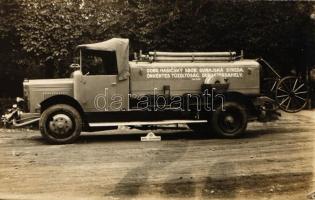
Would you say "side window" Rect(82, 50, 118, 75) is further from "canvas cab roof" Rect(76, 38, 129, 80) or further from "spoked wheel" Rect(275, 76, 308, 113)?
"spoked wheel" Rect(275, 76, 308, 113)

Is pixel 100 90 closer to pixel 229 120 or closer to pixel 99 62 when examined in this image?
pixel 99 62

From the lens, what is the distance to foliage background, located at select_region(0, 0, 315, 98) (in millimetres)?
12516

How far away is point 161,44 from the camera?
13469mm

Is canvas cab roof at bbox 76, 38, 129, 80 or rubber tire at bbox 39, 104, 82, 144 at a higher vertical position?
canvas cab roof at bbox 76, 38, 129, 80

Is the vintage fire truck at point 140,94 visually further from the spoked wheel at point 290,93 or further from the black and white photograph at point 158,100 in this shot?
the spoked wheel at point 290,93

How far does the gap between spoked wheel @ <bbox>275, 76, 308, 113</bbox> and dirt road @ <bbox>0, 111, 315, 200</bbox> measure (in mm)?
602

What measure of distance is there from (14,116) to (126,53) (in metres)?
2.66

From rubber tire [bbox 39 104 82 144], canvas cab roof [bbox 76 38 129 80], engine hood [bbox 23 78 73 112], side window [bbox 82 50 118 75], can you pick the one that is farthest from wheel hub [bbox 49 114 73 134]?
canvas cab roof [bbox 76 38 129 80]

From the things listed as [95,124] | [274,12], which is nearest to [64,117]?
[95,124]

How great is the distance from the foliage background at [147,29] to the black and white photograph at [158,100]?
0.03m

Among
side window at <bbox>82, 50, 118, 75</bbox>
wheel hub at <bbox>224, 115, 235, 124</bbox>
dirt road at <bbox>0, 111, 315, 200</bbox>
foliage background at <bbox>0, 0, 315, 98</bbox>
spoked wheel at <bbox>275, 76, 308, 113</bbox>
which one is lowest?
dirt road at <bbox>0, 111, 315, 200</bbox>

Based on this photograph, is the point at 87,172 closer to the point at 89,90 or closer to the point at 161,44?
the point at 89,90

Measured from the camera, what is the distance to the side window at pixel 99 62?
11461 mm

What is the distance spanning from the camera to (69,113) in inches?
438
